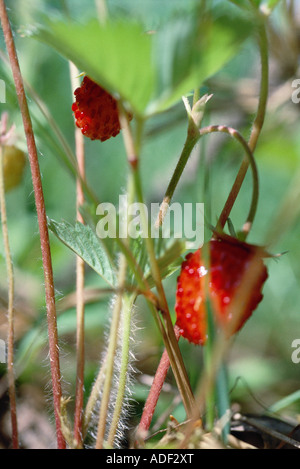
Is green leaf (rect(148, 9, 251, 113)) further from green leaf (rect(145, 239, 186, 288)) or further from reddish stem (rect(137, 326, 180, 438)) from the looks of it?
reddish stem (rect(137, 326, 180, 438))

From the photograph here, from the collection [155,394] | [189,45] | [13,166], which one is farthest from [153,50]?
[13,166]

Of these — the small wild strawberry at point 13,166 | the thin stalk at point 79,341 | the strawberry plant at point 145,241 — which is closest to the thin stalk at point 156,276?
the strawberry plant at point 145,241

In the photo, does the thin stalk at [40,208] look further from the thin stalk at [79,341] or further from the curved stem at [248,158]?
the curved stem at [248,158]

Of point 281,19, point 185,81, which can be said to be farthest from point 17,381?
point 281,19

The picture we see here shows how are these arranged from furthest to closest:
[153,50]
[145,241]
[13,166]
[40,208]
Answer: [13,166], [40,208], [145,241], [153,50]

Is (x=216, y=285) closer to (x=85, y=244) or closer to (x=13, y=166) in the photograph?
(x=85, y=244)

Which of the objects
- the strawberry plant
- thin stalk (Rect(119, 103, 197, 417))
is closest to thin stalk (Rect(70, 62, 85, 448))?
the strawberry plant

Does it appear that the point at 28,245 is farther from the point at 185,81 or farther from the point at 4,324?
the point at 185,81
